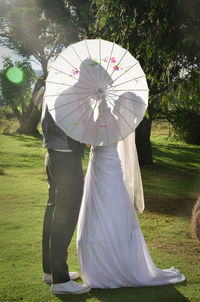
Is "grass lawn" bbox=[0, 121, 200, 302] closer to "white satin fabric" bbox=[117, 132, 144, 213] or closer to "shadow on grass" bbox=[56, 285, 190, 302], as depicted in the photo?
"shadow on grass" bbox=[56, 285, 190, 302]

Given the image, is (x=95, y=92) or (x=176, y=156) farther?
(x=176, y=156)

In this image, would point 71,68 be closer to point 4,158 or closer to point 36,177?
point 36,177

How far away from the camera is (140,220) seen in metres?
7.40

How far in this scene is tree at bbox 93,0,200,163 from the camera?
6493mm

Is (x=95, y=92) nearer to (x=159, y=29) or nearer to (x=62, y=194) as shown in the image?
(x=62, y=194)

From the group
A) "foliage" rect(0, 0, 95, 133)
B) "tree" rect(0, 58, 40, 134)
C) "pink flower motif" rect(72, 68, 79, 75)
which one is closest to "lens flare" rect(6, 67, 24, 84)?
"tree" rect(0, 58, 40, 134)

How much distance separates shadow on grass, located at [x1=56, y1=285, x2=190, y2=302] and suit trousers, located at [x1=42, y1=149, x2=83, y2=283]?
0.77ft

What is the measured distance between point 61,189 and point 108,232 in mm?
635

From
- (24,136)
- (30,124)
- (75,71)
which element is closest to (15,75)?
(30,124)

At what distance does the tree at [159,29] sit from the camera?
21.3ft

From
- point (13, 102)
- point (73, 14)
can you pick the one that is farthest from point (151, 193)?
point (13, 102)

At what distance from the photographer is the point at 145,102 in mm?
4207

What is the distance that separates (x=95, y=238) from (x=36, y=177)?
7448 mm

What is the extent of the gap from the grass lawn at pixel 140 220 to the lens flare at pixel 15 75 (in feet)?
38.3
